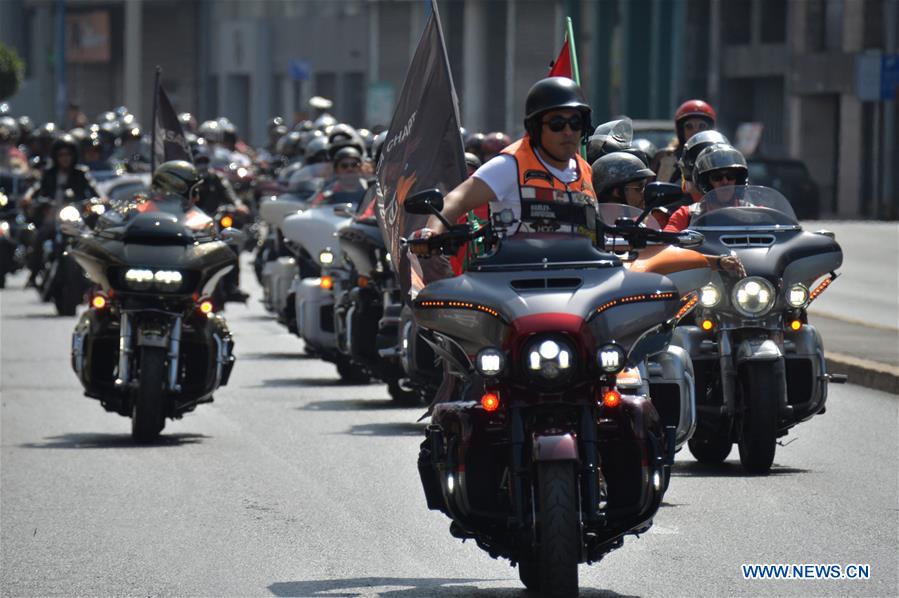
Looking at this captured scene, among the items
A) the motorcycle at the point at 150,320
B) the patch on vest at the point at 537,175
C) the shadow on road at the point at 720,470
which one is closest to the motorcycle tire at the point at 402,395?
the motorcycle at the point at 150,320

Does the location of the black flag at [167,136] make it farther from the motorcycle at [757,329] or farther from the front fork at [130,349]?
the motorcycle at [757,329]

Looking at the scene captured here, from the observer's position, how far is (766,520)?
9.55 meters

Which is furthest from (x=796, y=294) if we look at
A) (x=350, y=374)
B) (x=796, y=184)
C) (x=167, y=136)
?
(x=796, y=184)

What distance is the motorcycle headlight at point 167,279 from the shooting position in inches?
491

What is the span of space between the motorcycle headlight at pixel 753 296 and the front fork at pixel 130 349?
125 inches

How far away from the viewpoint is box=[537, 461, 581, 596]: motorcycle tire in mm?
7156

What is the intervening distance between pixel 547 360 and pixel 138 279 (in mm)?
5512

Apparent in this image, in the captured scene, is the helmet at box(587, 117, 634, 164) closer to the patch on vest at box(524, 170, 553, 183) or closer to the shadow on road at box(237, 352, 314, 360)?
the patch on vest at box(524, 170, 553, 183)

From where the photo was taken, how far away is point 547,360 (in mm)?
7301

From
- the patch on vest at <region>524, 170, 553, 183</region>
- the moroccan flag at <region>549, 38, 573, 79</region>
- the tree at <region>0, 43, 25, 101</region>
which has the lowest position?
the patch on vest at <region>524, 170, 553, 183</region>

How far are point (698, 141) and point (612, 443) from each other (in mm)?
4580

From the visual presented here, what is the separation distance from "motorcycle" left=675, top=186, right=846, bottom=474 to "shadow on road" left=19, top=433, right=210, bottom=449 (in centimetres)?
308

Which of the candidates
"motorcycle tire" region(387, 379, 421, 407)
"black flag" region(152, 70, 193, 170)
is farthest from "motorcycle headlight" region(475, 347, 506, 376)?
"black flag" region(152, 70, 193, 170)

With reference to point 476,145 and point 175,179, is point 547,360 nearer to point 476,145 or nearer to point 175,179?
point 175,179
